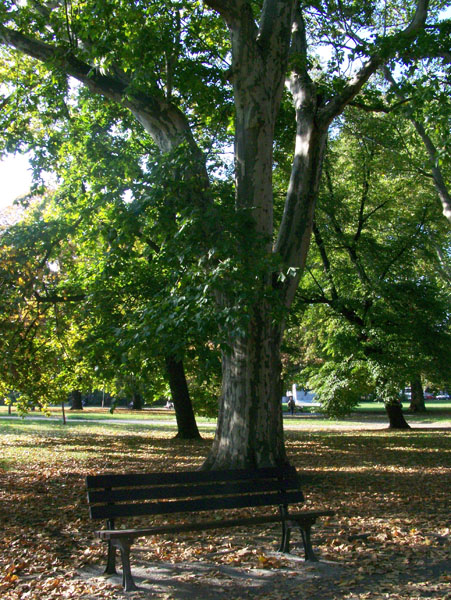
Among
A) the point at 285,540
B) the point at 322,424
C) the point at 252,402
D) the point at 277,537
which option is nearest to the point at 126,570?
the point at 285,540

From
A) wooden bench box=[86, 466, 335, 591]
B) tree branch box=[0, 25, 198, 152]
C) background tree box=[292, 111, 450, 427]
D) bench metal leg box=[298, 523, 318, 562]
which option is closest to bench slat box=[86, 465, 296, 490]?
wooden bench box=[86, 466, 335, 591]

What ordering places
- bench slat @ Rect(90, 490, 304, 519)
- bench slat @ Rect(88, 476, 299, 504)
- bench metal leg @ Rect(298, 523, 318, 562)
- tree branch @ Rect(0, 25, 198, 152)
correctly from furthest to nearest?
tree branch @ Rect(0, 25, 198, 152), bench metal leg @ Rect(298, 523, 318, 562), bench slat @ Rect(88, 476, 299, 504), bench slat @ Rect(90, 490, 304, 519)

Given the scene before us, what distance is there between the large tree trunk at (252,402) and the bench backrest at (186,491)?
2986mm

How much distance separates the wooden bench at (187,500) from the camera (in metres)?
4.93

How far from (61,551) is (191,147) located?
5909 millimetres

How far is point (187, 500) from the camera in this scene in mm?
5383

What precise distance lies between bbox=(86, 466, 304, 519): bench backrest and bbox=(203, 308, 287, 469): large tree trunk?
299 centimetres

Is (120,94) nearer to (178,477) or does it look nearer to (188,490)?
(178,477)

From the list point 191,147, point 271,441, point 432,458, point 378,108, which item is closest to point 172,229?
point 191,147

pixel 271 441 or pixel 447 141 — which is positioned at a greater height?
pixel 447 141

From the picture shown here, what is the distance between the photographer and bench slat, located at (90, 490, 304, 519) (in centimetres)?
512

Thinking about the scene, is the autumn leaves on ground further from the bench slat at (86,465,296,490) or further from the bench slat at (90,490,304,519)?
the bench slat at (86,465,296,490)

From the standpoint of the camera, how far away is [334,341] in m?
23.5

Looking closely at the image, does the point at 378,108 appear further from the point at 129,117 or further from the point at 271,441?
the point at 271,441
